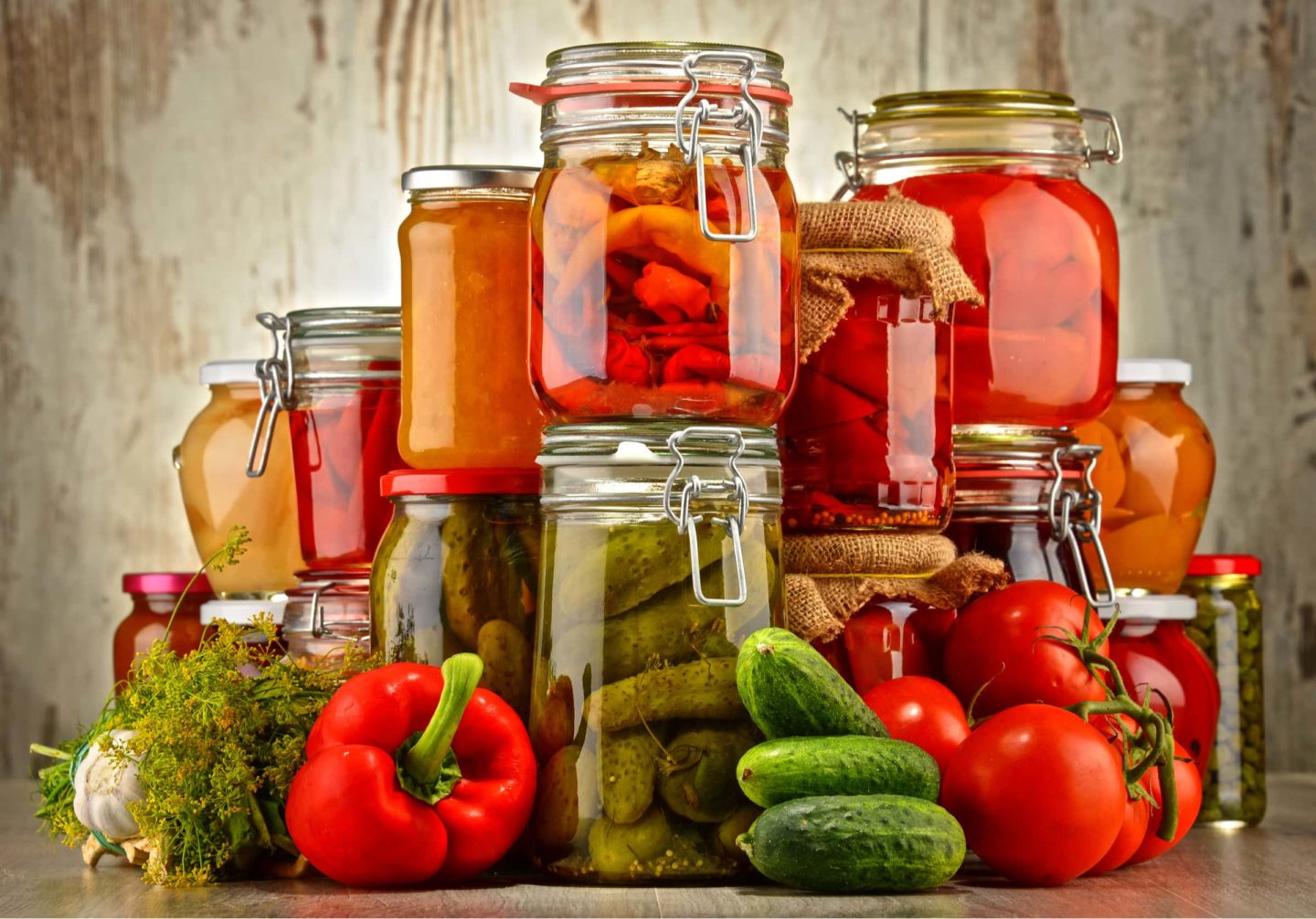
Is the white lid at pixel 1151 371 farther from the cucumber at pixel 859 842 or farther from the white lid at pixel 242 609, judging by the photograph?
the white lid at pixel 242 609

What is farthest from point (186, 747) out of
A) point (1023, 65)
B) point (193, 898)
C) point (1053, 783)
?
point (1023, 65)

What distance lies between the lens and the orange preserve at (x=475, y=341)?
45.7 inches

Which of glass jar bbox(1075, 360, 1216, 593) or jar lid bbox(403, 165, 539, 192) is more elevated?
jar lid bbox(403, 165, 539, 192)

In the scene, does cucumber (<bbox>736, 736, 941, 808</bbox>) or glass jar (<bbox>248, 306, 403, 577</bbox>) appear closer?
cucumber (<bbox>736, 736, 941, 808</bbox>)

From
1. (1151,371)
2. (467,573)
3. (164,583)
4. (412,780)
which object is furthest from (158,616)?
(1151,371)

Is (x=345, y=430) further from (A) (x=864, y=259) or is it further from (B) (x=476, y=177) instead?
(A) (x=864, y=259)

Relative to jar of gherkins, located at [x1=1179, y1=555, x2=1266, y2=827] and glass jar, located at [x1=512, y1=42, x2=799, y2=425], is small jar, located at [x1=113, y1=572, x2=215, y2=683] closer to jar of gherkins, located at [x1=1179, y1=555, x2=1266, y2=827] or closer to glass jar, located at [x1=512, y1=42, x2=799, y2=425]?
glass jar, located at [x1=512, y1=42, x2=799, y2=425]

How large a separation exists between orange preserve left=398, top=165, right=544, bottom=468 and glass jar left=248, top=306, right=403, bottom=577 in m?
0.13

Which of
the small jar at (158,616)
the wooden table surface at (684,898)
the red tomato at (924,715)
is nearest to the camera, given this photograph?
the wooden table surface at (684,898)

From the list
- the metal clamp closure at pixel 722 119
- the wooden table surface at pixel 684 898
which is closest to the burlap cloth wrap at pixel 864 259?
the metal clamp closure at pixel 722 119

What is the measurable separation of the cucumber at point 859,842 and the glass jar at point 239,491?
1.87ft

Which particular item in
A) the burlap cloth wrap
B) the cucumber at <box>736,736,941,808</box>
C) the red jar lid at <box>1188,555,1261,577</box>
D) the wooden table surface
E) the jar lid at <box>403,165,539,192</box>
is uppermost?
the jar lid at <box>403,165,539,192</box>

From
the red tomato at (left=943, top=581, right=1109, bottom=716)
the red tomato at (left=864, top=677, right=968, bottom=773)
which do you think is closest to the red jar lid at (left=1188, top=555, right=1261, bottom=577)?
the red tomato at (left=943, top=581, right=1109, bottom=716)

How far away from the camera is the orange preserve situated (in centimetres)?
116
